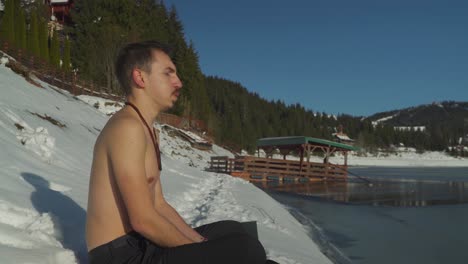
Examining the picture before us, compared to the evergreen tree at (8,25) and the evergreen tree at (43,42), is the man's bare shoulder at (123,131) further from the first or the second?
the evergreen tree at (43,42)

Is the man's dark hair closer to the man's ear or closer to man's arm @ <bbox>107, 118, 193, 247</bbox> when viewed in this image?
the man's ear

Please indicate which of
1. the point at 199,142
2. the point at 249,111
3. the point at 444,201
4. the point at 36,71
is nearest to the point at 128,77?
the point at 444,201

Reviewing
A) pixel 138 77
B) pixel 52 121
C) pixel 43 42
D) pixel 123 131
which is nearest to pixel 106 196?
pixel 123 131

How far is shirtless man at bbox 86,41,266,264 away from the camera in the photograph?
5.45 ft

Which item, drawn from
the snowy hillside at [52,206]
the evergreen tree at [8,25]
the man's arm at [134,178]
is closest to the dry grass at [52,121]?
the snowy hillside at [52,206]

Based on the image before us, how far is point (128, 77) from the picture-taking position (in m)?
1.96

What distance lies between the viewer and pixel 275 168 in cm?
2588

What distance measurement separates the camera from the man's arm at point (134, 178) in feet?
5.39

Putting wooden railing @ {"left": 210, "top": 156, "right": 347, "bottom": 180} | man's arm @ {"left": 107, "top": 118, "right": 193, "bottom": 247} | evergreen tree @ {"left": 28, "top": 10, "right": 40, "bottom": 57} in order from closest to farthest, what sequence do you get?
man's arm @ {"left": 107, "top": 118, "right": 193, "bottom": 247}
wooden railing @ {"left": 210, "top": 156, "right": 347, "bottom": 180}
evergreen tree @ {"left": 28, "top": 10, "right": 40, "bottom": 57}

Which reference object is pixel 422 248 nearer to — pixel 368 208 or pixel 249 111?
pixel 368 208

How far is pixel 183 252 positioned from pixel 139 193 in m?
0.34

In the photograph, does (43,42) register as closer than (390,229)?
No

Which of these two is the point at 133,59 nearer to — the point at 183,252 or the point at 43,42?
the point at 183,252

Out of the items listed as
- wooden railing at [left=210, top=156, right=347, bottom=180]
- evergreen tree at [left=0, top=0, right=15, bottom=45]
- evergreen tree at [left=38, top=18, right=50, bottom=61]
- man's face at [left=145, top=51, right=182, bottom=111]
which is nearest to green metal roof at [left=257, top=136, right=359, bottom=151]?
wooden railing at [left=210, top=156, right=347, bottom=180]
